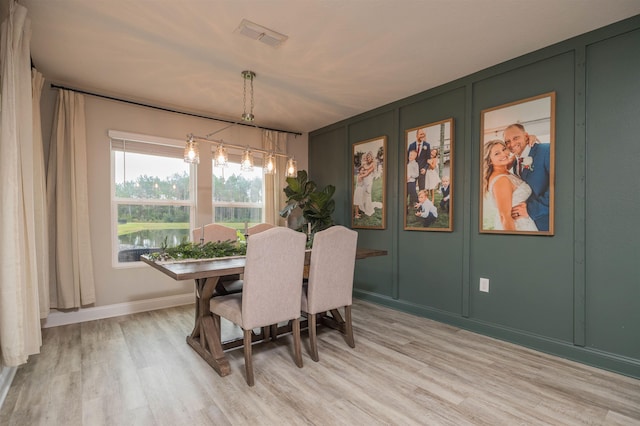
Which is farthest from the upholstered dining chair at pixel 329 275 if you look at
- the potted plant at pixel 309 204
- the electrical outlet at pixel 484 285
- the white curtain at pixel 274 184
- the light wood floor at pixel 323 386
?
the white curtain at pixel 274 184

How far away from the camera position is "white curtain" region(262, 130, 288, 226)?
4.71m

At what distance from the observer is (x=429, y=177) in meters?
3.48

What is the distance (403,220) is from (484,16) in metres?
2.14

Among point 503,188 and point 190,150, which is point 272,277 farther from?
point 503,188

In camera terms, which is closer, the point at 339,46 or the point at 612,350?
the point at 612,350

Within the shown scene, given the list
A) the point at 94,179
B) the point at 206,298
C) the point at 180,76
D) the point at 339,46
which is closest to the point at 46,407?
the point at 206,298

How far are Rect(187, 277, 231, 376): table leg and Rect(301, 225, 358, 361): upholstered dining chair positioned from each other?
67 centimetres

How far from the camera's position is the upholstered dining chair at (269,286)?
6.82ft

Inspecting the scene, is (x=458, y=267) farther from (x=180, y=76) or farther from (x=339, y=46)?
(x=180, y=76)

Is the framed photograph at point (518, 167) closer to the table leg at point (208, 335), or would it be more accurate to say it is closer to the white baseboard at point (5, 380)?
the table leg at point (208, 335)

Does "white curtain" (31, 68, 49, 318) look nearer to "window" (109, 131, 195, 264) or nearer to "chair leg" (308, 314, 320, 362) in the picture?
"window" (109, 131, 195, 264)

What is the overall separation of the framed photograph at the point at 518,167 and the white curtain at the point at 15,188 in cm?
353

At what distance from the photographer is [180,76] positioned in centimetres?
314

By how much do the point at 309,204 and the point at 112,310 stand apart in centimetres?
259
